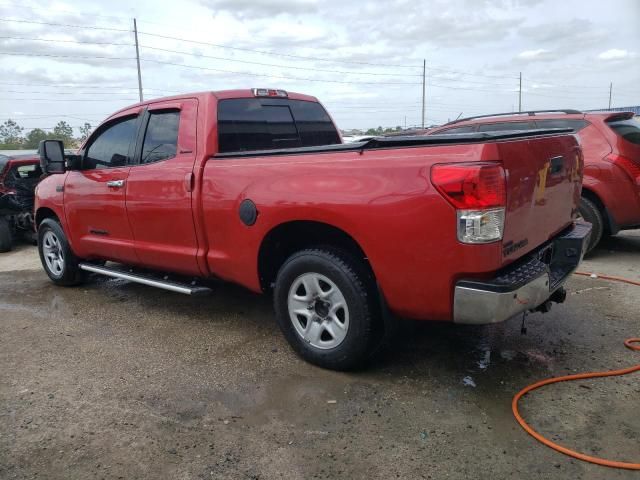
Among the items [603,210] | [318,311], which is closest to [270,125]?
[318,311]

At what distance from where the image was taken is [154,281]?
450cm

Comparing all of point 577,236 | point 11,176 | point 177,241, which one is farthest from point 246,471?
point 11,176

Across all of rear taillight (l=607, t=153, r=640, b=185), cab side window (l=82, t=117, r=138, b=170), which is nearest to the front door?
cab side window (l=82, t=117, r=138, b=170)

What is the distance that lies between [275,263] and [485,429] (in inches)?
71.6

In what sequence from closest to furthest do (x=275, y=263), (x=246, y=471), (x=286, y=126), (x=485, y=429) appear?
(x=246, y=471) < (x=485, y=429) < (x=275, y=263) < (x=286, y=126)

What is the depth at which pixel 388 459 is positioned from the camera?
2.59 m

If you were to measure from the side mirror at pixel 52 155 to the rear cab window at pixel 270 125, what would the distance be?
211 centimetres

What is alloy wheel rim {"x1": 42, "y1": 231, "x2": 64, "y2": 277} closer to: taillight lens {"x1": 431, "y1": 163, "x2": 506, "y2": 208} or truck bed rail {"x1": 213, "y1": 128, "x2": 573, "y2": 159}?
truck bed rail {"x1": 213, "y1": 128, "x2": 573, "y2": 159}

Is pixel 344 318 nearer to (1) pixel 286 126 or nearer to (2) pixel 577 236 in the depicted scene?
(2) pixel 577 236

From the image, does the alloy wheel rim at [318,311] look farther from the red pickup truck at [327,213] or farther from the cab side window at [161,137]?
the cab side window at [161,137]

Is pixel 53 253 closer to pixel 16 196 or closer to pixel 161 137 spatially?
pixel 161 137

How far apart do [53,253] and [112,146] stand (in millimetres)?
1799

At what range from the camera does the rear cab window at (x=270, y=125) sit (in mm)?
4207

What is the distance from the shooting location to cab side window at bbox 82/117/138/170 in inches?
189
